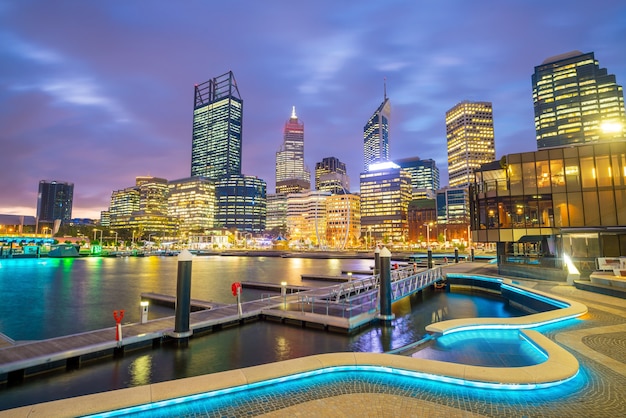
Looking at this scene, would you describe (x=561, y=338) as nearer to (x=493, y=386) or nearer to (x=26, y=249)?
(x=493, y=386)

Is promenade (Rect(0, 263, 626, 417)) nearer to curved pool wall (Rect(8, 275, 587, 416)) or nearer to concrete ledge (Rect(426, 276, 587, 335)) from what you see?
curved pool wall (Rect(8, 275, 587, 416))

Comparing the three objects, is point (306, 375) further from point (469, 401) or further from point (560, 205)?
point (560, 205)

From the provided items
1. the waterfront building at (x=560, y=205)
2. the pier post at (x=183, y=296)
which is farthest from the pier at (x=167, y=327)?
the waterfront building at (x=560, y=205)

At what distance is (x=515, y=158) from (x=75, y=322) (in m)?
45.5

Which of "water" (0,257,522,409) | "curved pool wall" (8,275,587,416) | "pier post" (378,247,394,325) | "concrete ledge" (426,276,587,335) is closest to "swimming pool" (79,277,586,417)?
"curved pool wall" (8,275,587,416)

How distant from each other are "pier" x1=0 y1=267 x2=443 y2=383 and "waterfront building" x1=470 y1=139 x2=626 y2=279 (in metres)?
16.3

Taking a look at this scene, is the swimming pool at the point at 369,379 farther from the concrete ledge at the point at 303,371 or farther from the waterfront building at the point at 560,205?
the waterfront building at the point at 560,205

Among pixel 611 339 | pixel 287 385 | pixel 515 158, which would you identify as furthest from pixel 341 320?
pixel 515 158

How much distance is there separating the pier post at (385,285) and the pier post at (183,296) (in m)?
10.8

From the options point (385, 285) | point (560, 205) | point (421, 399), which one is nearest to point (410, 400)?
point (421, 399)

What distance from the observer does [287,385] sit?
8.80 m

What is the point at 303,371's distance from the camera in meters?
9.35

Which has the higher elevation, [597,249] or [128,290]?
[597,249]

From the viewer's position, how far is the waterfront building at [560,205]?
33.1 meters
